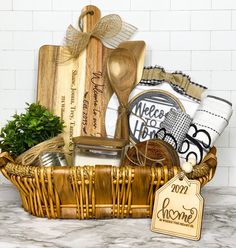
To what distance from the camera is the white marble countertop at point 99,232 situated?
3.09ft

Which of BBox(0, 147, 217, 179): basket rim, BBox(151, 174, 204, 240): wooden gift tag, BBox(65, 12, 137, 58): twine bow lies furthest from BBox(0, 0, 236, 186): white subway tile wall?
BBox(151, 174, 204, 240): wooden gift tag

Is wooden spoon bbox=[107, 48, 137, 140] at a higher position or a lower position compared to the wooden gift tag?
higher

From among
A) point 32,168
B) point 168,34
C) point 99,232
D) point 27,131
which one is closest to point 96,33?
point 168,34

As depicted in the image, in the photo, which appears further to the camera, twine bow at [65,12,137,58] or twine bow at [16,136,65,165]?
twine bow at [65,12,137,58]

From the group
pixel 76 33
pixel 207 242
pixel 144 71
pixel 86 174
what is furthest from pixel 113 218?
pixel 76 33

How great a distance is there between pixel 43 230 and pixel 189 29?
78 centimetres

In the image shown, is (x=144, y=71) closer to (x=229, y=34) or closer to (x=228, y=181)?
(x=229, y=34)

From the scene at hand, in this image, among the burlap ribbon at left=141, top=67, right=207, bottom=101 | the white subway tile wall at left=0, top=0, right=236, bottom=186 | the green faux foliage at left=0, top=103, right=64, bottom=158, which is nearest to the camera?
the green faux foliage at left=0, top=103, right=64, bottom=158

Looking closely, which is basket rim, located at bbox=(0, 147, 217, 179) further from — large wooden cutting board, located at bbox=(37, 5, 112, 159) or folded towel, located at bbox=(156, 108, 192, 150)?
large wooden cutting board, located at bbox=(37, 5, 112, 159)

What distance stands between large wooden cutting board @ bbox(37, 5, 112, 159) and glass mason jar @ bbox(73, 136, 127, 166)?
21cm

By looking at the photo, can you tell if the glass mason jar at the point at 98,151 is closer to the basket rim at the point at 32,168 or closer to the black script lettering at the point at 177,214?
the basket rim at the point at 32,168

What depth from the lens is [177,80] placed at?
4.28 feet

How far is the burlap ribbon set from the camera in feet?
4.23

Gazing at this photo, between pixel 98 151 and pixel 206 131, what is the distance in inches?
11.9
